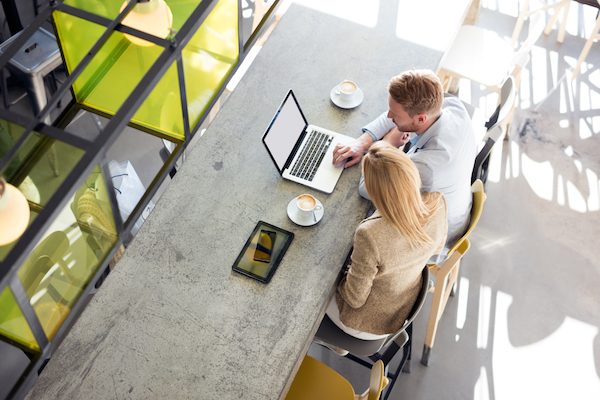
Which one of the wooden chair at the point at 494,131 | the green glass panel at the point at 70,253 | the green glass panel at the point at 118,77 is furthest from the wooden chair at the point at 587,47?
the green glass panel at the point at 70,253

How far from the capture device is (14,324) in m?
1.56

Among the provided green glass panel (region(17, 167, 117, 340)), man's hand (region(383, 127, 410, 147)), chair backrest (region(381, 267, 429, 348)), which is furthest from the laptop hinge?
green glass panel (region(17, 167, 117, 340))

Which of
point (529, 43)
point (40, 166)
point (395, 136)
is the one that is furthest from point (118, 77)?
point (529, 43)

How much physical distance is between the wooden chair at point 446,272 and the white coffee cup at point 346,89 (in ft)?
2.42

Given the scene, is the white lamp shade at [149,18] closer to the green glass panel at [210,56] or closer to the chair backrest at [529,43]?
the green glass panel at [210,56]

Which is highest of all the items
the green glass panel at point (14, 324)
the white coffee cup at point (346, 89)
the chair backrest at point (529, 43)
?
the chair backrest at point (529, 43)

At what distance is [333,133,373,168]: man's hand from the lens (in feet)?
10.1

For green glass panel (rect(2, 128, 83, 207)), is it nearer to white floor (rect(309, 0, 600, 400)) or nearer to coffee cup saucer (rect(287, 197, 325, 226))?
coffee cup saucer (rect(287, 197, 325, 226))

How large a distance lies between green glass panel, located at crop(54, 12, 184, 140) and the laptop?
983 mm

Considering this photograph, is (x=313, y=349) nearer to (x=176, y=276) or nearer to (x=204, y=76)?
(x=176, y=276)

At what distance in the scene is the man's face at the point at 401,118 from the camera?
113 inches

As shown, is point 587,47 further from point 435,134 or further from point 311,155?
point 311,155

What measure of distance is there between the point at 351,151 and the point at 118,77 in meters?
1.40

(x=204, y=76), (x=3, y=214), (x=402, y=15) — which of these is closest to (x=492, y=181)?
(x=402, y=15)
